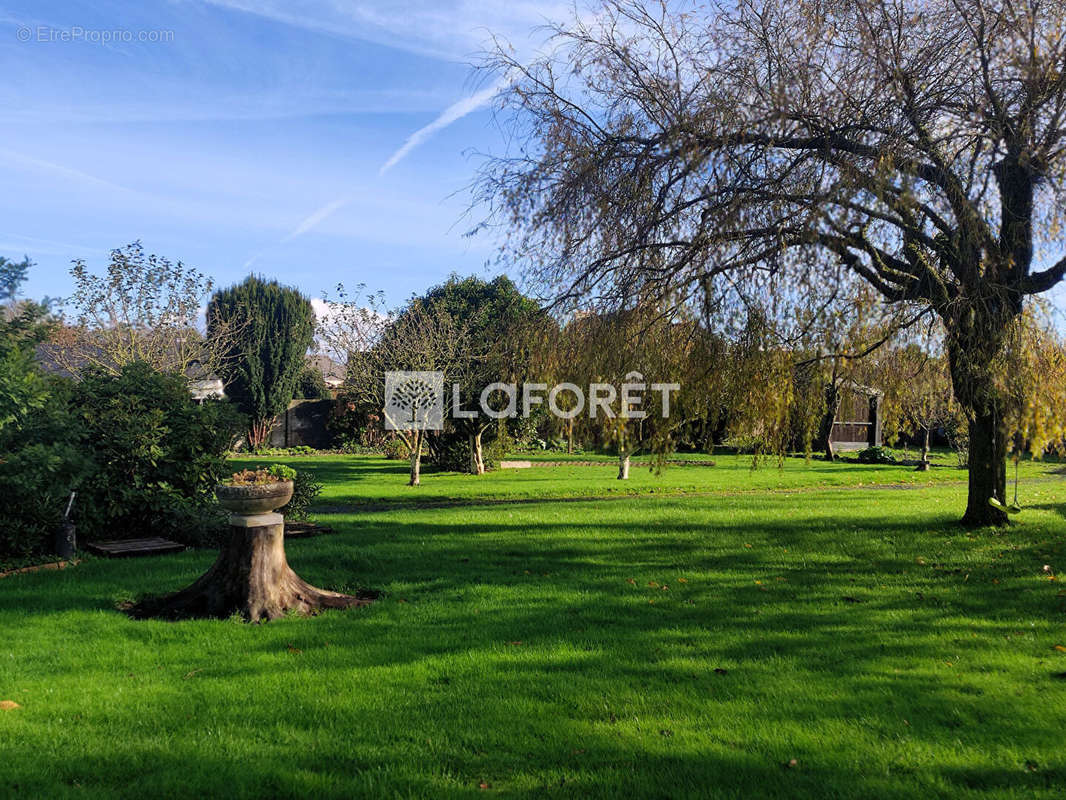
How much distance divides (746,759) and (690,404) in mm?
6070

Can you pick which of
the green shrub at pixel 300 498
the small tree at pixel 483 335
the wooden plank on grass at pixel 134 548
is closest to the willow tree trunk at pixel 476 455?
the small tree at pixel 483 335

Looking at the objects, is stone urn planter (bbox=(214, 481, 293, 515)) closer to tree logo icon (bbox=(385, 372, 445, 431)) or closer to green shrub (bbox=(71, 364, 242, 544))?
green shrub (bbox=(71, 364, 242, 544))

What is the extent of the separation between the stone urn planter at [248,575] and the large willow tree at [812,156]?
14.9 feet

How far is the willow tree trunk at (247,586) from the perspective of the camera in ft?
21.7

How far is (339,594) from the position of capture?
7281mm

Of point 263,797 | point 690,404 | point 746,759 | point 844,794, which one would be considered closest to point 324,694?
point 263,797

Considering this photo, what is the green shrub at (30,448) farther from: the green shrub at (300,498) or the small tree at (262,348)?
the small tree at (262,348)

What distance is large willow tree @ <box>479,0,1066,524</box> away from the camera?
8.34 metres

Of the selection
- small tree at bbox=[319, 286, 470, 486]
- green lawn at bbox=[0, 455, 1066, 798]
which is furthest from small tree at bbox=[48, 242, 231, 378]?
green lawn at bbox=[0, 455, 1066, 798]

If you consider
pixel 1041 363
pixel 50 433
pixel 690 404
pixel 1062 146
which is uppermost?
pixel 1062 146

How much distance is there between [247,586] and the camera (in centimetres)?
668

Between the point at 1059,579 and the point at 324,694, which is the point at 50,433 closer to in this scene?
the point at 324,694

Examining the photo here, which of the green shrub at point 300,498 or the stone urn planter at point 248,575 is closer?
the stone urn planter at point 248,575

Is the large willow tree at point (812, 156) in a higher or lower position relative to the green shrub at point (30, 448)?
higher
